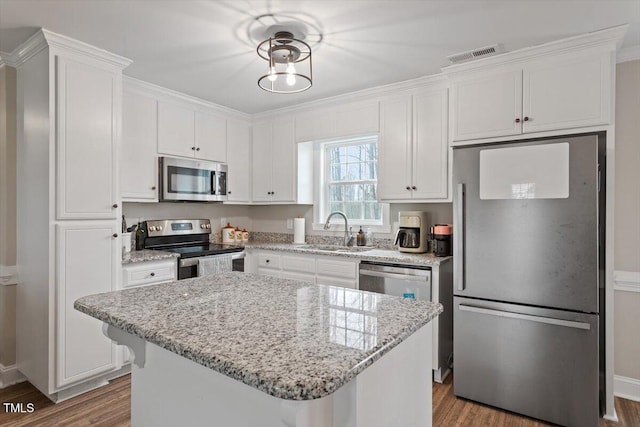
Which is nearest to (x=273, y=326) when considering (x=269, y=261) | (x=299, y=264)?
(x=299, y=264)

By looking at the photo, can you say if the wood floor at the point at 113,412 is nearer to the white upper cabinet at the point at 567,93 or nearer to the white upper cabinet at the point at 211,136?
the white upper cabinet at the point at 567,93

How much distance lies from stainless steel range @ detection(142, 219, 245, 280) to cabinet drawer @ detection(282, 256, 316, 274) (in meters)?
0.50

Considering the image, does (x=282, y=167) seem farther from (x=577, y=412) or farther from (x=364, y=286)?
(x=577, y=412)

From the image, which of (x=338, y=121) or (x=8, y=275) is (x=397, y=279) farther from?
(x=8, y=275)

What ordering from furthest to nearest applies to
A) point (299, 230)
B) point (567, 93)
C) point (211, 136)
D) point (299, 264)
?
point (299, 230) → point (211, 136) → point (299, 264) → point (567, 93)

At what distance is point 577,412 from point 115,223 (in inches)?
129

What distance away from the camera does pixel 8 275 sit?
8.73 feet

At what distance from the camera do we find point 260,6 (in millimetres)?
1948

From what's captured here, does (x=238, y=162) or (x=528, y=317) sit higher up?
(x=238, y=162)

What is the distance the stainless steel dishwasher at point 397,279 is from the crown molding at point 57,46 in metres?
2.44

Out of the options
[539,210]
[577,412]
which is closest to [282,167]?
[539,210]

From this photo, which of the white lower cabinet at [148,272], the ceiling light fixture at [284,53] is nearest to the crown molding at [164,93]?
the ceiling light fixture at [284,53]

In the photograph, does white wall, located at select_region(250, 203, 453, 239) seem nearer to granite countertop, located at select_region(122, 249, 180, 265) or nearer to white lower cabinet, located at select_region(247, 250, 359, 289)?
white lower cabinet, located at select_region(247, 250, 359, 289)

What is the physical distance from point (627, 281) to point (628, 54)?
158cm
